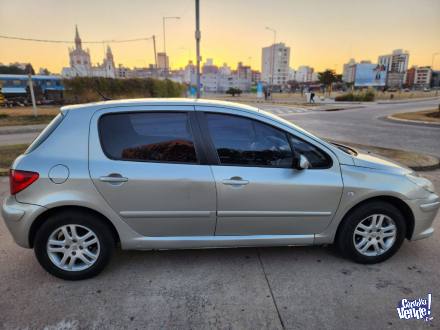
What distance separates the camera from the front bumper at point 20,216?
2.77 meters

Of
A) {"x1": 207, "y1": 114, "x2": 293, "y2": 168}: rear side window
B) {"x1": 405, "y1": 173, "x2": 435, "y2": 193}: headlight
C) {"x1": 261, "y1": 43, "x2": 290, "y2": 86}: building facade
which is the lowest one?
{"x1": 405, "y1": 173, "x2": 435, "y2": 193}: headlight

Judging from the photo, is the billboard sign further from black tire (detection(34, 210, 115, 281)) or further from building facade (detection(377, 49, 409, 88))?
black tire (detection(34, 210, 115, 281))

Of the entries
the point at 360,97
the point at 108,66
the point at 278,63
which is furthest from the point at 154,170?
the point at 278,63

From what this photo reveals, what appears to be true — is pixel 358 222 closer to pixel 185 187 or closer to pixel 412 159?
pixel 185 187

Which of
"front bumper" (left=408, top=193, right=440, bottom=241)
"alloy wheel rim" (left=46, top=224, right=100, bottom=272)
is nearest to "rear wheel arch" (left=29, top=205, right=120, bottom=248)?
"alloy wheel rim" (left=46, top=224, right=100, bottom=272)

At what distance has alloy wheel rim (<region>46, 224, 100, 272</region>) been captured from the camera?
2865 mm

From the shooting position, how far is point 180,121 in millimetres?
2975

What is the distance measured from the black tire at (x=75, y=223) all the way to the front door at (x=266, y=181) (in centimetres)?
107

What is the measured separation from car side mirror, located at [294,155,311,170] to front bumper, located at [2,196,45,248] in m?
2.33

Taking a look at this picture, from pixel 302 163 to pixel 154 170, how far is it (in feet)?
4.45

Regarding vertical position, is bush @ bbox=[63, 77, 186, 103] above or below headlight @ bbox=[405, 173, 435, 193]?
above

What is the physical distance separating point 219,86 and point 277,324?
125 m

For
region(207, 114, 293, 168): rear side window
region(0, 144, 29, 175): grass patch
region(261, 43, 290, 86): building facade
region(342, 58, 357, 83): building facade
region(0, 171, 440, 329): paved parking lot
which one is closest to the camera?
region(0, 171, 440, 329): paved parking lot

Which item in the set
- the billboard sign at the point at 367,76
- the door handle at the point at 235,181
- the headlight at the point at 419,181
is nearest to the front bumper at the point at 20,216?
the door handle at the point at 235,181
